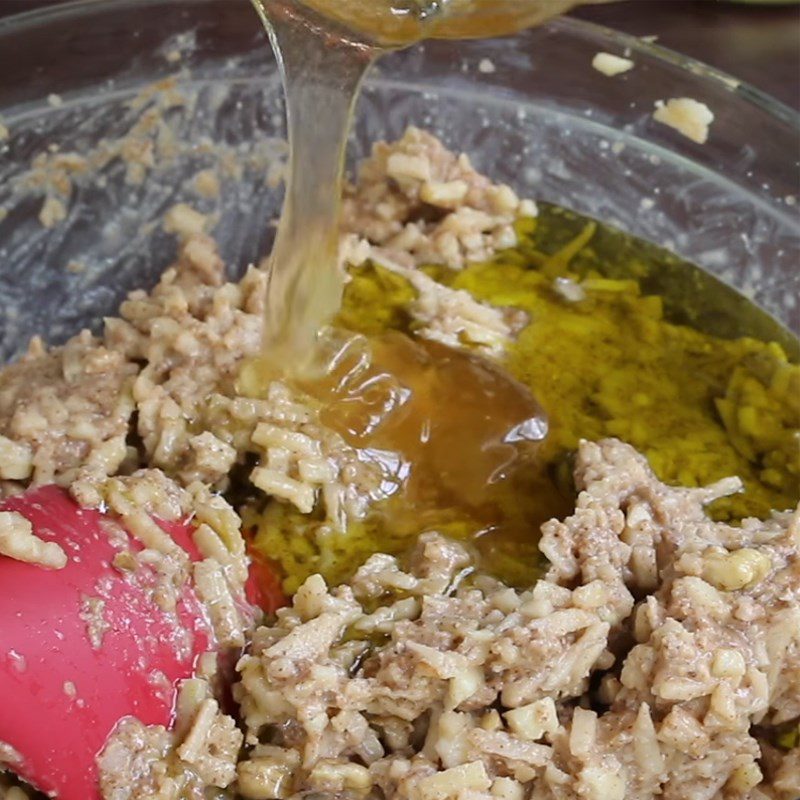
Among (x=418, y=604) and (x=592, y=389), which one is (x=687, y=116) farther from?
(x=418, y=604)

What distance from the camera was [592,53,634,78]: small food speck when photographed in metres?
2.18

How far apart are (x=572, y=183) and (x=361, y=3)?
0.90 m

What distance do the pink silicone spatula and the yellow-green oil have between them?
217 millimetres

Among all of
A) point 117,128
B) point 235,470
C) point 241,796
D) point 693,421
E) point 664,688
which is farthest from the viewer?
point 117,128

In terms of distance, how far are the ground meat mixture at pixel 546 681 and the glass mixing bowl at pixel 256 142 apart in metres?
0.72

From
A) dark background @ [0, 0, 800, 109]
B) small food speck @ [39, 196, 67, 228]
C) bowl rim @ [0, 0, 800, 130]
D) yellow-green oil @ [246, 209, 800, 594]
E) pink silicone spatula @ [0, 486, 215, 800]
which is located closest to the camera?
pink silicone spatula @ [0, 486, 215, 800]

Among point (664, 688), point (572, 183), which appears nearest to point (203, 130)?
point (572, 183)

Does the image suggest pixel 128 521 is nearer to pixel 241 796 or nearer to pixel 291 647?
pixel 291 647

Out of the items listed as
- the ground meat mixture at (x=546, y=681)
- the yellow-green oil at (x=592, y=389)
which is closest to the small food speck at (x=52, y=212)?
the yellow-green oil at (x=592, y=389)

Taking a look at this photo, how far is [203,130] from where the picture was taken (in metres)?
2.22

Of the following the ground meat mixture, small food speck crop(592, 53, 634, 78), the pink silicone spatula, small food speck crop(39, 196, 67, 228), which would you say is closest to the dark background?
small food speck crop(592, 53, 634, 78)

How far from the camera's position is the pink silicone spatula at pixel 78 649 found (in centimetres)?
136

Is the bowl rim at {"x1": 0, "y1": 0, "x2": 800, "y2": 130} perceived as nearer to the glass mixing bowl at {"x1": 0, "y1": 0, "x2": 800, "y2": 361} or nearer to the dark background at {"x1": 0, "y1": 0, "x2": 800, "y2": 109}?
the glass mixing bowl at {"x1": 0, "y1": 0, "x2": 800, "y2": 361}

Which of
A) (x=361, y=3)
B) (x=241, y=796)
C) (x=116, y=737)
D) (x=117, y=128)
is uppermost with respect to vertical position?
(x=361, y=3)
